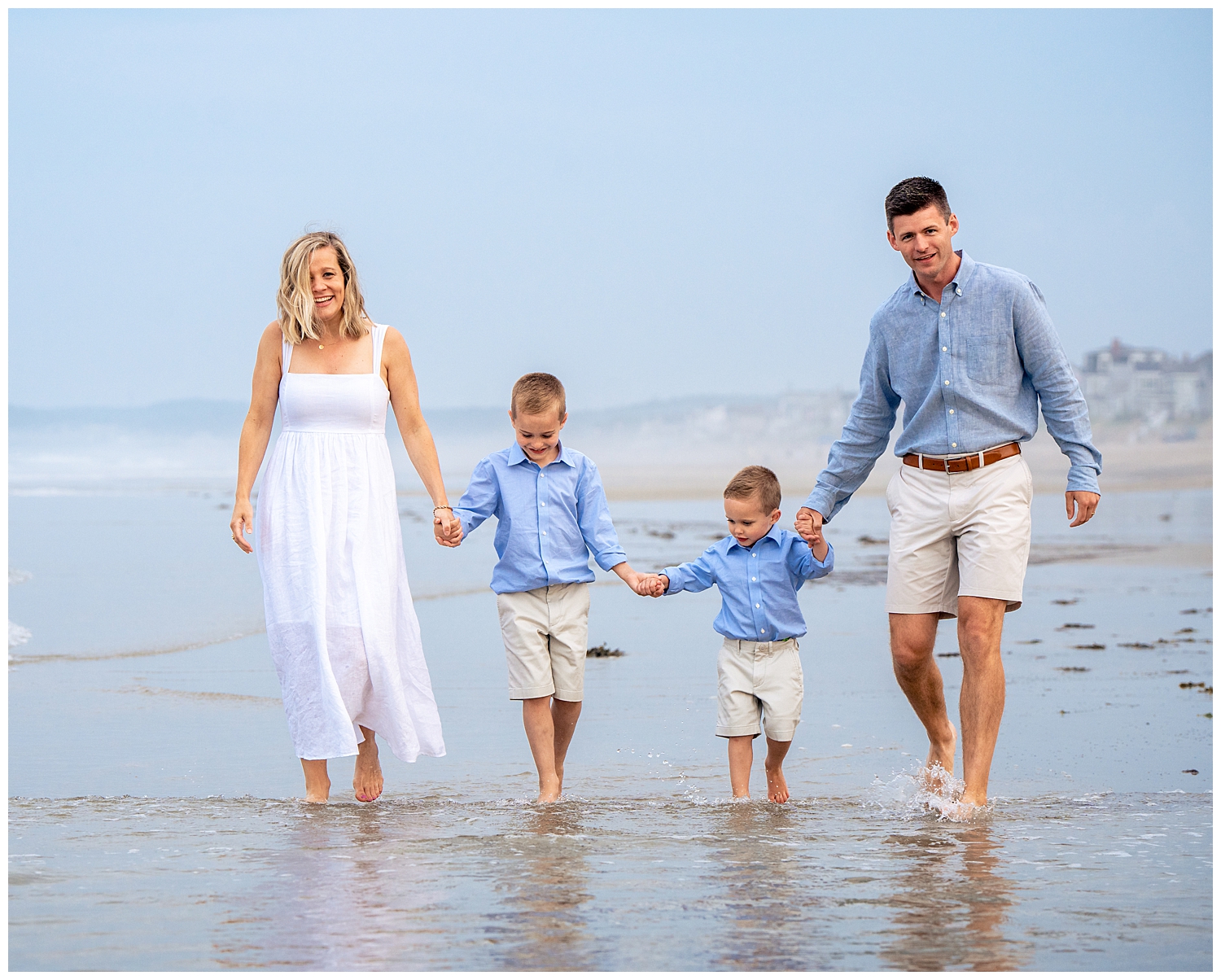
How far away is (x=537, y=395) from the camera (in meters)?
4.55

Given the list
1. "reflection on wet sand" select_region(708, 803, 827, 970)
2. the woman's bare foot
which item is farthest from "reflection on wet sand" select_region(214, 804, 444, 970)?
"reflection on wet sand" select_region(708, 803, 827, 970)

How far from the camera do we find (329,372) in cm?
452

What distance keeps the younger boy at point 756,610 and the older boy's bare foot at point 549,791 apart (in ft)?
1.83

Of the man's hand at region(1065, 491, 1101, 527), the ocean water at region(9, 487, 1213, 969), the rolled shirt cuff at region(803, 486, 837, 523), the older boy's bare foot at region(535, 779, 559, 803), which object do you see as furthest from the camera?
the rolled shirt cuff at region(803, 486, 837, 523)

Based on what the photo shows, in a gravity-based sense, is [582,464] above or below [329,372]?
below

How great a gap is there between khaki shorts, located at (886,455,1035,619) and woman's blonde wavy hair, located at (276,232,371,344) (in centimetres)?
184

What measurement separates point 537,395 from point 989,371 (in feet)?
4.67

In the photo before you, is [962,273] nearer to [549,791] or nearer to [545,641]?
[545,641]

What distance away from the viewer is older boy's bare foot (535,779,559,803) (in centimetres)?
437

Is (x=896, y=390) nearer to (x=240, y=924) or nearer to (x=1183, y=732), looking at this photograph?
(x=1183, y=732)

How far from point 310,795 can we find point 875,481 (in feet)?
75.3

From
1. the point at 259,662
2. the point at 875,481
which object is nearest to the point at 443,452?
the point at 875,481

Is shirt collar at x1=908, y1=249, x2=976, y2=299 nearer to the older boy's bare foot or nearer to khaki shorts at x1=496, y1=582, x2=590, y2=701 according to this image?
khaki shorts at x1=496, y1=582, x2=590, y2=701

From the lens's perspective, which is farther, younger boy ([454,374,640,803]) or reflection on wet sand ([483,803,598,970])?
younger boy ([454,374,640,803])
